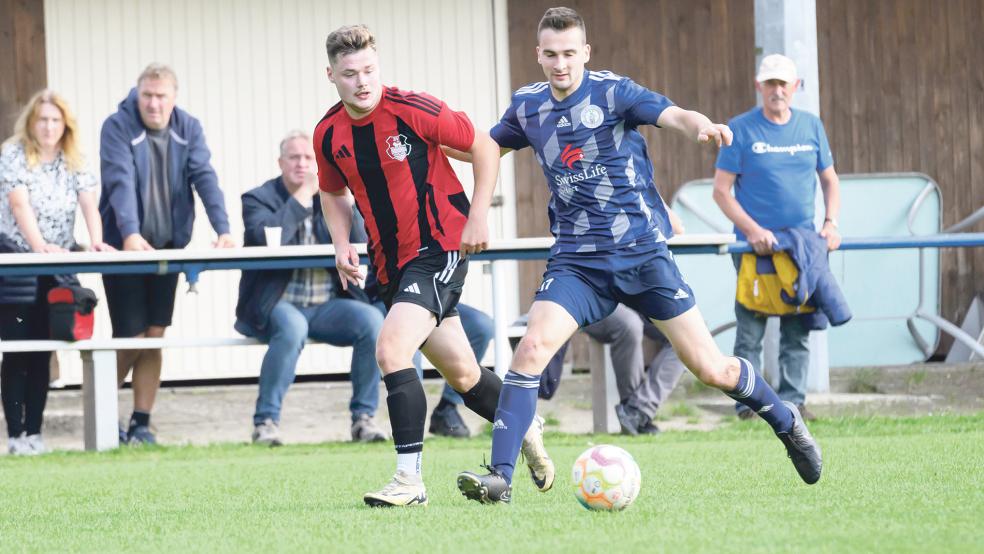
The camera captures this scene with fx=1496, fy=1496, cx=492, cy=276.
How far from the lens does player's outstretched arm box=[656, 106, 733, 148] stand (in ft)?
16.7

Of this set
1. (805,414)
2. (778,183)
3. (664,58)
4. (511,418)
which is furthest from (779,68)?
(511,418)

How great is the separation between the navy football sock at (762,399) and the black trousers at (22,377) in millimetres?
4951

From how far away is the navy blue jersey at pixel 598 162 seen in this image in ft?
18.6

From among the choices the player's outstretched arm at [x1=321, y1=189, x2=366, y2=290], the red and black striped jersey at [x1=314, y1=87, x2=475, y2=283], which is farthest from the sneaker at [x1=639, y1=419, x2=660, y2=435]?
the red and black striped jersey at [x1=314, y1=87, x2=475, y2=283]

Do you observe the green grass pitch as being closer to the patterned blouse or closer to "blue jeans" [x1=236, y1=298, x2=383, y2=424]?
"blue jeans" [x1=236, y1=298, x2=383, y2=424]

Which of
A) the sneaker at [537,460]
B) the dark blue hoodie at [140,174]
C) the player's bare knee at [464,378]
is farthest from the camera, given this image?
the dark blue hoodie at [140,174]

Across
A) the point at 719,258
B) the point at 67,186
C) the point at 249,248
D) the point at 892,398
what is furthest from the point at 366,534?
the point at 719,258

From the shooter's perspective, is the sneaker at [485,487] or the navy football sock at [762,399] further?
the navy football sock at [762,399]

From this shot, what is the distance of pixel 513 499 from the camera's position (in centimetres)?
552

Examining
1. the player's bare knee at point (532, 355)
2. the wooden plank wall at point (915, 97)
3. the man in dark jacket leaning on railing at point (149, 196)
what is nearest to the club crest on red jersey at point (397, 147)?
the player's bare knee at point (532, 355)

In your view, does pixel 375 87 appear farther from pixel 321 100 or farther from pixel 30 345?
pixel 321 100

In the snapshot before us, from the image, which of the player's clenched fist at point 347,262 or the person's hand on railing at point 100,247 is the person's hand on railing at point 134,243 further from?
the player's clenched fist at point 347,262

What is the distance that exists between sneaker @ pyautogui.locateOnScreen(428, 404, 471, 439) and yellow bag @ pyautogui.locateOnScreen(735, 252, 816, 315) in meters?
1.97

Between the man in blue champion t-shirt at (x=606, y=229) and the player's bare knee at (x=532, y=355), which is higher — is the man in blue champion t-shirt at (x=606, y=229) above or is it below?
above
